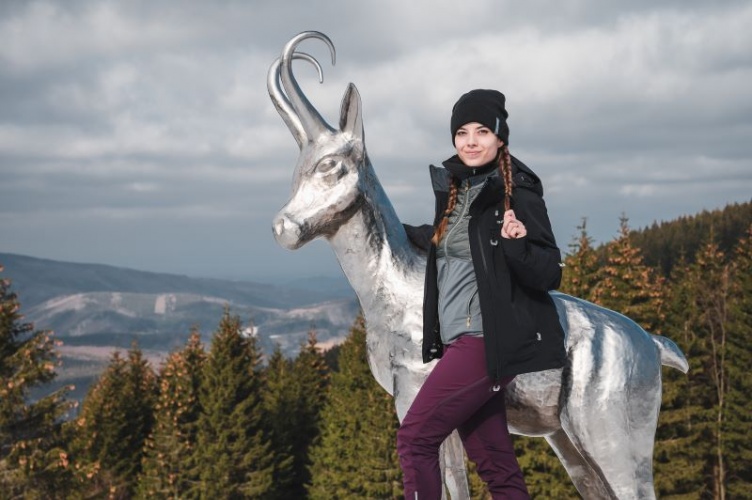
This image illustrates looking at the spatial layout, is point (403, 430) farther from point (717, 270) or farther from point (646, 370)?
point (717, 270)

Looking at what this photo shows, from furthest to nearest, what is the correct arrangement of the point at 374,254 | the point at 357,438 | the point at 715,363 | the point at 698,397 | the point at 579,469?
the point at 715,363 → the point at 357,438 → the point at 698,397 → the point at 579,469 → the point at 374,254

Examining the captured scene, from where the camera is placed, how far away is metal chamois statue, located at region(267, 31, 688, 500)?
5414 millimetres

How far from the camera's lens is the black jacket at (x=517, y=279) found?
451 centimetres

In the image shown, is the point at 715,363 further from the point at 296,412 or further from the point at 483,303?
the point at 483,303

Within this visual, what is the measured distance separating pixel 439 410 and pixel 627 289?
26009 millimetres

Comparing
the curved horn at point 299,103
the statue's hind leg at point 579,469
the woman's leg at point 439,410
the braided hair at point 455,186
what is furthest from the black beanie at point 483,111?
the statue's hind leg at point 579,469

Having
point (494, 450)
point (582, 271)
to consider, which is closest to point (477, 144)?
point (494, 450)

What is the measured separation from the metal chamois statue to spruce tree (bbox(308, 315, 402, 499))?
27.3 metres

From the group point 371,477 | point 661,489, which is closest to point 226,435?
point 371,477

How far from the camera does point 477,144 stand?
5012 mm

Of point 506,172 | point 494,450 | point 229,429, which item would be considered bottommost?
point 229,429

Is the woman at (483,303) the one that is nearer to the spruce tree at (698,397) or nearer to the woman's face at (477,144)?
the woman's face at (477,144)

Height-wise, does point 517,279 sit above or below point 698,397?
above

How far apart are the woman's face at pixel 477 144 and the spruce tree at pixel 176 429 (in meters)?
33.7
